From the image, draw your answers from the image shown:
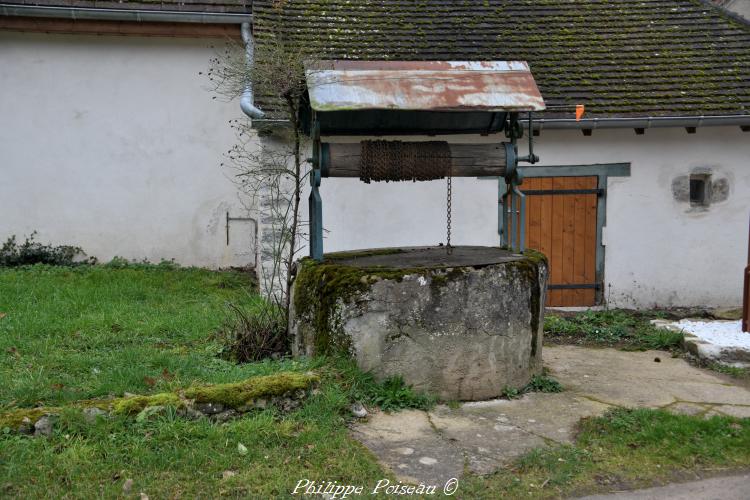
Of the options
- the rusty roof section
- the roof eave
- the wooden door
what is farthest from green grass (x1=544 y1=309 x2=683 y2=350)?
the roof eave

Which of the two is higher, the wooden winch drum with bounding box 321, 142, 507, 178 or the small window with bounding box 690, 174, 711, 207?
the wooden winch drum with bounding box 321, 142, 507, 178

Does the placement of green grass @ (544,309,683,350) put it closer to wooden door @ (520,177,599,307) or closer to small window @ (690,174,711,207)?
wooden door @ (520,177,599,307)

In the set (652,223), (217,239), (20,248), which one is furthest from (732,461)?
(20,248)

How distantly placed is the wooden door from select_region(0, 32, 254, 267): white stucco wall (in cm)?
441

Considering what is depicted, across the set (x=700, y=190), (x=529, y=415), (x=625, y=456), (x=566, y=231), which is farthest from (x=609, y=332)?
(x=625, y=456)

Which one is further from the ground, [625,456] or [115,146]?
[115,146]

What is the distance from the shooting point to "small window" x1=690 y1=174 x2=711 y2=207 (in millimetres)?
9625

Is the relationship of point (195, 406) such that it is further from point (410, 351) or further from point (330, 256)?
point (330, 256)

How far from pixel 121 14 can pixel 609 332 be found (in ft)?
25.9

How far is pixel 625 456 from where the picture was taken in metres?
4.13

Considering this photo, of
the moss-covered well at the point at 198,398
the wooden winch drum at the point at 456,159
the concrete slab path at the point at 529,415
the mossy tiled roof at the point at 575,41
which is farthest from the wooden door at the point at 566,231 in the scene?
the moss-covered well at the point at 198,398

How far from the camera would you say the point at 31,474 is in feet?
11.7

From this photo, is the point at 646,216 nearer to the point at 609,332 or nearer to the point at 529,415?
the point at 609,332

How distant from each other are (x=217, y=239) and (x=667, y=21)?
7.58 m
